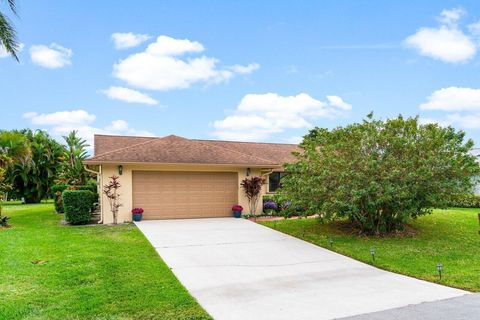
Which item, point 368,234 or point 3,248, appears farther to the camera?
point 368,234

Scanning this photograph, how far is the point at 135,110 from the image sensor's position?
19766 mm

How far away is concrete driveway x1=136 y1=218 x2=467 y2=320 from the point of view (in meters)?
5.54

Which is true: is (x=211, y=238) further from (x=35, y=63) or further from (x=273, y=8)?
(x=35, y=63)

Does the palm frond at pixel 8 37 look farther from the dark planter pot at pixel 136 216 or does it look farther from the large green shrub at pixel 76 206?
the dark planter pot at pixel 136 216

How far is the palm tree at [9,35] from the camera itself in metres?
11.1

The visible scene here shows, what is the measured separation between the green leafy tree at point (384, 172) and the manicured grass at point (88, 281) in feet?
17.1

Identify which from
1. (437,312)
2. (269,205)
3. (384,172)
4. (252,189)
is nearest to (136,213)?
(252,189)

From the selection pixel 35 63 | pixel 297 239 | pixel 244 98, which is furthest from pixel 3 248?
pixel 244 98

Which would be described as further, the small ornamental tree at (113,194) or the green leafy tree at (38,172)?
the green leafy tree at (38,172)

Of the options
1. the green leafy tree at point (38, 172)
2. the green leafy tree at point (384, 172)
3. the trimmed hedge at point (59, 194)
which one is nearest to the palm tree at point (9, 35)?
the trimmed hedge at point (59, 194)

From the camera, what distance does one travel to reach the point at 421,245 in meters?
10.4

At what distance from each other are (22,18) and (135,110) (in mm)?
8561

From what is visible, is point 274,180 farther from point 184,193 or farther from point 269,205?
point 184,193

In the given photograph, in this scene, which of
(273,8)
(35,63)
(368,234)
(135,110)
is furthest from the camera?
(135,110)
